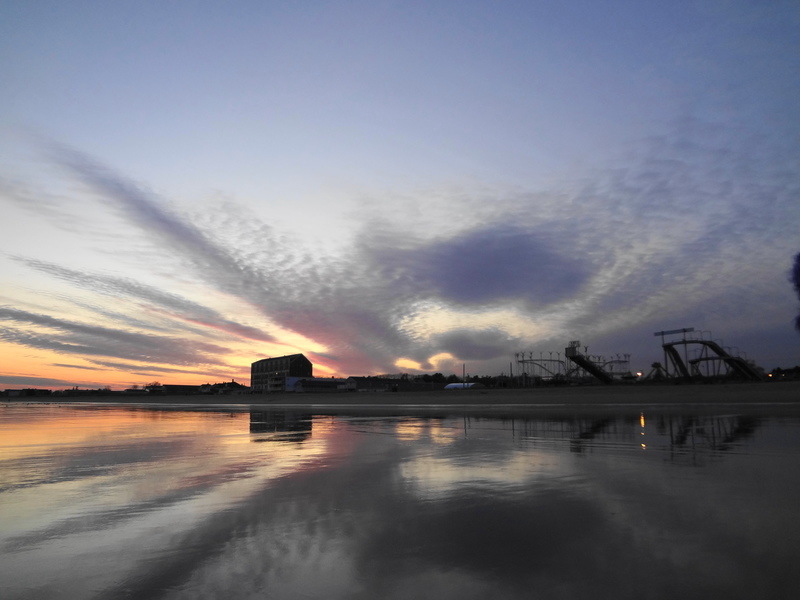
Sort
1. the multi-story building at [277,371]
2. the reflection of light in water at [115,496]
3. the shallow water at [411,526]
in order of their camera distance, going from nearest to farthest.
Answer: the shallow water at [411,526], the reflection of light in water at [115,496], the multi-story building at [277,371]

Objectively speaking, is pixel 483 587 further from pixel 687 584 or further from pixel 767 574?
pixel 767 574

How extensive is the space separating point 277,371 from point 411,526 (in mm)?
167341

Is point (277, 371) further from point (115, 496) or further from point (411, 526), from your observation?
point (411, 526)

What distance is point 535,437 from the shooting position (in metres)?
18.6

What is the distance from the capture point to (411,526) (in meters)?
7.05

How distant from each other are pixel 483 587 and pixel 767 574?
2.84m

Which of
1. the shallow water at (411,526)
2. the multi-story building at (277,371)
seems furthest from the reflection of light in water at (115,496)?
the multi-story building at (277,371)

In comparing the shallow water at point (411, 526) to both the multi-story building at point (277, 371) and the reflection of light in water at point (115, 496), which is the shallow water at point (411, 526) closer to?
the reflection of light in water at point (115, 496)

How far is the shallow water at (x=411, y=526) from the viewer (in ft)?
16.3

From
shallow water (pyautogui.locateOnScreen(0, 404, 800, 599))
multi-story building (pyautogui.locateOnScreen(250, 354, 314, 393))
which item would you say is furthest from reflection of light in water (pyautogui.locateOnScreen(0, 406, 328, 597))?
multi-story building (pyautogui.locateOnScreen(250, 354, 314, 393))

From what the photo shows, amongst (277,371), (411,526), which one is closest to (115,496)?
(411,526)

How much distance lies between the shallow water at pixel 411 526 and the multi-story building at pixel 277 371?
147 meters

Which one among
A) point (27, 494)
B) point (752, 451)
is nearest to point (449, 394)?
point (752, 451)

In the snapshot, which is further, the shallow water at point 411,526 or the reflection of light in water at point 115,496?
the reflection of light in water at point 115,496
